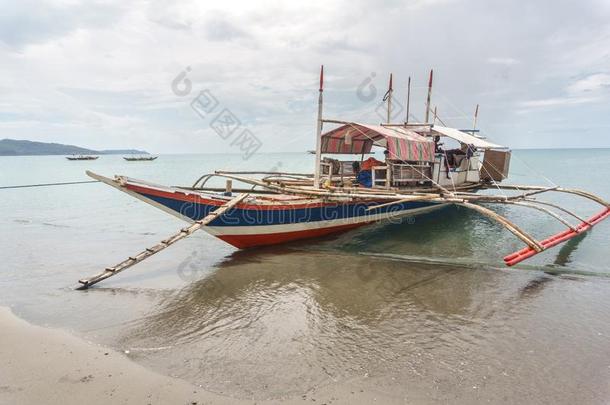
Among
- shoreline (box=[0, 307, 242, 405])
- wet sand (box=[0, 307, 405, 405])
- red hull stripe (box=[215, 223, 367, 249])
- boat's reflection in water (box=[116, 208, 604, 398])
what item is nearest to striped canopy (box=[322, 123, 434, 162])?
red hull stripe (box=[215, 223, 367, 249])

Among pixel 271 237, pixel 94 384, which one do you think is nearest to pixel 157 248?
pixel 94 384

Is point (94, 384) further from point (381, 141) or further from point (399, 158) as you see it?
point (381, 141)

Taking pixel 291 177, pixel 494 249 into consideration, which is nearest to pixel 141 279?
pixel 291 177

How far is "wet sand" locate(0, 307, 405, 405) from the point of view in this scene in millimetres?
4539

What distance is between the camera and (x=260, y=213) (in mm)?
10930

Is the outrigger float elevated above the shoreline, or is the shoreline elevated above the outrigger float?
the outrigger float

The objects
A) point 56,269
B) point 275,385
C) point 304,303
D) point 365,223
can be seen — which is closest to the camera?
point 275,385

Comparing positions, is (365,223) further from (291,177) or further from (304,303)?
(304,303)

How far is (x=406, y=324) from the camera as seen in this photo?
6777 millimetres

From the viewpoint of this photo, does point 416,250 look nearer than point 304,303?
No

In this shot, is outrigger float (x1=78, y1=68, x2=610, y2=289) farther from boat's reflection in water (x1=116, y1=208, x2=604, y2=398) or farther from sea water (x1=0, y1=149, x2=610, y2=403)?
boat's reflection in water (x1=116, y1=208, x2=604, y2=398)

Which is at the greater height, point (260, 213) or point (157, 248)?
point (260, 213)

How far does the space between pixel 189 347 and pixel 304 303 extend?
2605 mm

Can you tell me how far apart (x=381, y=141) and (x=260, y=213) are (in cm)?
653
